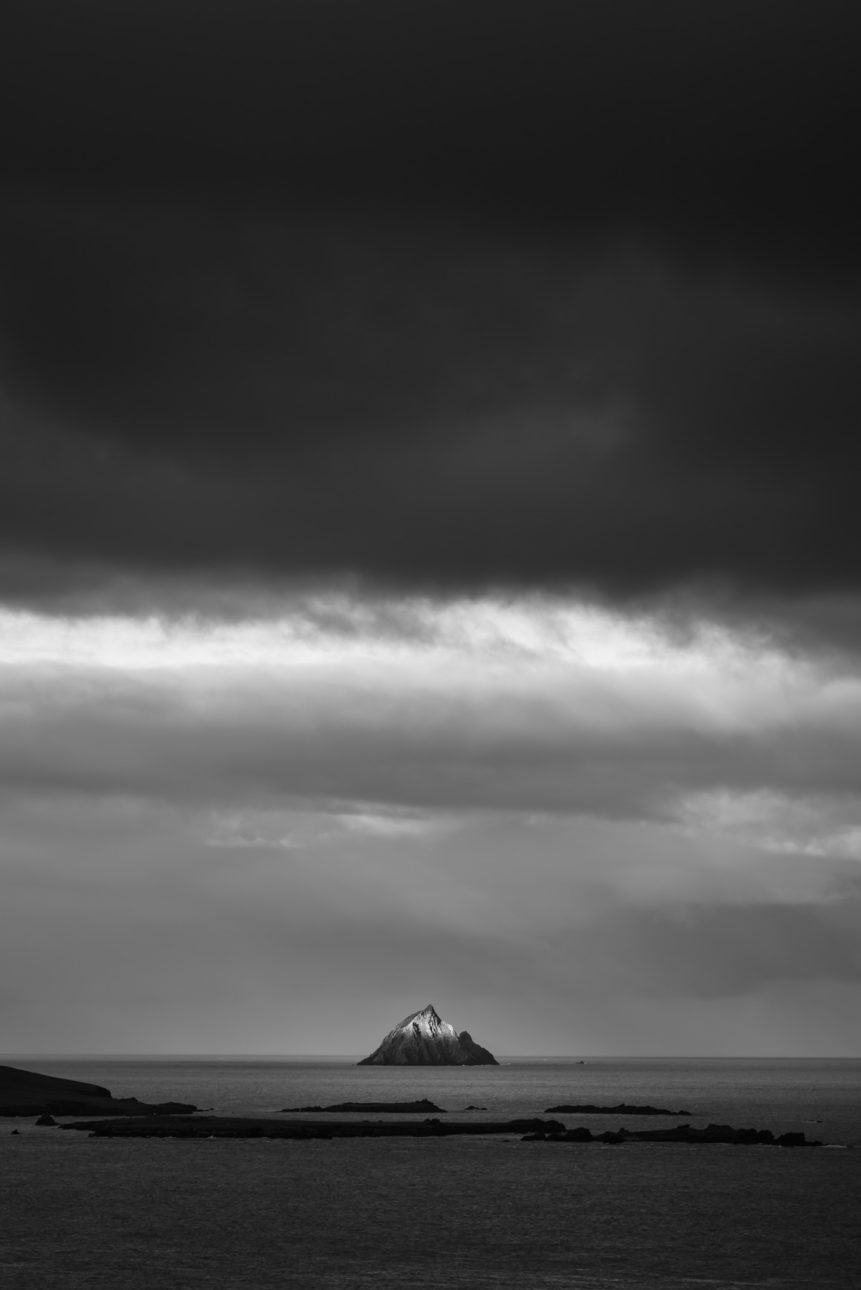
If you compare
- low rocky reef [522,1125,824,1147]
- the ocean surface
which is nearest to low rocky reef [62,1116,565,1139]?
low rocky reef [522,1125,824,1147]

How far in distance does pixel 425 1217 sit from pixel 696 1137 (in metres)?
75.8

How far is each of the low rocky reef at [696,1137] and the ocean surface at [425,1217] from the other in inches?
A: 228

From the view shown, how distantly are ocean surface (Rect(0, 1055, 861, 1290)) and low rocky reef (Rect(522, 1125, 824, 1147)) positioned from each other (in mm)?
5787

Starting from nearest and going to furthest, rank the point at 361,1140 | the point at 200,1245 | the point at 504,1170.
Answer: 1. the point at 200,1245
2. the point at 504,1170
3. the point at 361,1140

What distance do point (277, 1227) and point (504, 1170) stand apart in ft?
A: 141

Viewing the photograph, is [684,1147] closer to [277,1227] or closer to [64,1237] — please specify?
[277,1227]

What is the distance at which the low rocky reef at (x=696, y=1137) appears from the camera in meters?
175

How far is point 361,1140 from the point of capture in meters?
180

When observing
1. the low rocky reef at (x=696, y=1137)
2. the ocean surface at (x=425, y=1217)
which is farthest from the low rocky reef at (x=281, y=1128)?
the ocean surface at (x=425, y=1217)

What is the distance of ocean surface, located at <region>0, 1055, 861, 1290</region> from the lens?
8781 centimetres

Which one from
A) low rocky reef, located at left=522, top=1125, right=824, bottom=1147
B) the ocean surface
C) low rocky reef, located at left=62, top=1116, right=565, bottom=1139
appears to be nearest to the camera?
the ocean surface

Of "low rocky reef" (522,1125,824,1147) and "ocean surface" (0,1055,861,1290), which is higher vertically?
"low rocky reef" (522,1125,824,1147)

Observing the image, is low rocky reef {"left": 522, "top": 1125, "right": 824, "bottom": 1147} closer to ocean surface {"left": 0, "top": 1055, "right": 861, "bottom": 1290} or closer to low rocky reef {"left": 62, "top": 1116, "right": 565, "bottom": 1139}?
ocean surface {"left": 0, "top": 1055, "right": 861, "bottom": 1290}

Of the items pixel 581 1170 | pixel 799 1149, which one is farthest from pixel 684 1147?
pixel 581 1170
